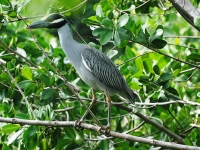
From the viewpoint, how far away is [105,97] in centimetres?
295

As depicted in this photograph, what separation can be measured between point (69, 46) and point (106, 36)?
565 mm

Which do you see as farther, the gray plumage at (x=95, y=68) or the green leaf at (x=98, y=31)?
the gray plumage at (x=95, y=68)

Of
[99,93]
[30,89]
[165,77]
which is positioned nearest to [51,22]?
[30,89]

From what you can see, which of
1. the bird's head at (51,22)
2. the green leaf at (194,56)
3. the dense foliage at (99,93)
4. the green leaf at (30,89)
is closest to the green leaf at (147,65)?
the dense foliage at (99,93)

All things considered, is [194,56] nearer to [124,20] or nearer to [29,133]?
[124,20]

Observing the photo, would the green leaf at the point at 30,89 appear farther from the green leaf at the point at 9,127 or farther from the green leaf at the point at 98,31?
the green leaf at the point at 98,31

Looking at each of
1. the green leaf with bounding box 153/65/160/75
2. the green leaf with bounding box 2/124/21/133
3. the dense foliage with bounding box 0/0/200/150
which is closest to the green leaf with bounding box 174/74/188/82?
the dense foliage with bounding box 0/0/200/150

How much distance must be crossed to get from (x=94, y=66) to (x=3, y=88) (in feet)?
2.29

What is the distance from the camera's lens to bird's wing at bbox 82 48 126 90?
2709 millimetres

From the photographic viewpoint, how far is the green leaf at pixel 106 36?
2.28 metres

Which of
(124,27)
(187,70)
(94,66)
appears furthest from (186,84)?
(124,27)

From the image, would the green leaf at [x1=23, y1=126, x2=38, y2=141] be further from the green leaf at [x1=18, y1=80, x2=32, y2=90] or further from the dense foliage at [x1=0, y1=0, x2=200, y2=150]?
the green leaf at [x1=18, y1=80, x2=32, y2=90]

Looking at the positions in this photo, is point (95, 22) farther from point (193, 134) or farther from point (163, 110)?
point (193, 134)

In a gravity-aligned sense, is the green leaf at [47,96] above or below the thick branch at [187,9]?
below
